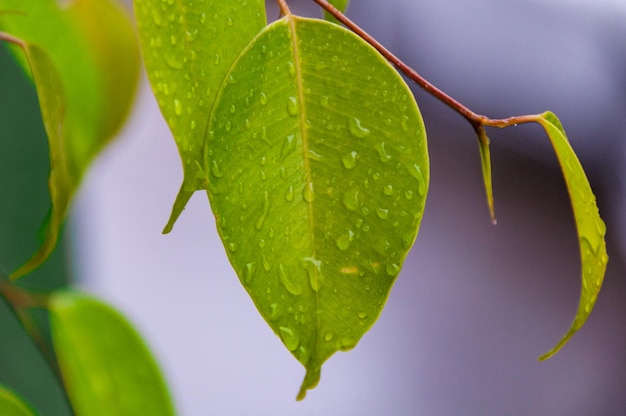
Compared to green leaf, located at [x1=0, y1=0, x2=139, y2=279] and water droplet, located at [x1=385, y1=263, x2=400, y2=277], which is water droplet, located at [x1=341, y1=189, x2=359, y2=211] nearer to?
water droplet, located at [x1=385, y1=263, x2=400, y2=277]

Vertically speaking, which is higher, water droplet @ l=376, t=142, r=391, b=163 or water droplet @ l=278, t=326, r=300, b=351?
water droplet @ l=376, t=142, r=391, b=163

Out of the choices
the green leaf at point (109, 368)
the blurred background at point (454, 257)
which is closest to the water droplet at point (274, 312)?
the green leaf at point (109, 368)

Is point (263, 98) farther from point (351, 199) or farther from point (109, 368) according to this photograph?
point (109, 368)

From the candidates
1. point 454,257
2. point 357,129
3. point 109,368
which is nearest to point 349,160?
point 357,129

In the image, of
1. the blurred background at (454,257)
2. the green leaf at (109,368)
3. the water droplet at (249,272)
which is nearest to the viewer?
the water droplet at (249,272)

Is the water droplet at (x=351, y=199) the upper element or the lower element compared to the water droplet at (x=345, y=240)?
upper

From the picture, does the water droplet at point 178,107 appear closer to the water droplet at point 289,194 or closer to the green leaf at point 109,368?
the water droplet at point 289,194

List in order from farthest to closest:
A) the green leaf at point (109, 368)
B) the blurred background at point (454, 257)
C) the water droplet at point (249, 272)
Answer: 1. the blurred background at point (454, 257)
2. the green leaf at point (109, 368)
3. the water droplet at point (249, 272)

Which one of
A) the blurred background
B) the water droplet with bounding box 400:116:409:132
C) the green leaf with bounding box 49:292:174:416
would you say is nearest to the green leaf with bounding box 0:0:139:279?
the green leaf with bounding box 49:292:174:416
